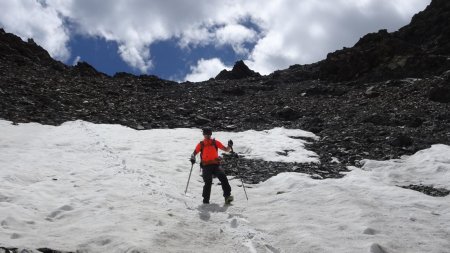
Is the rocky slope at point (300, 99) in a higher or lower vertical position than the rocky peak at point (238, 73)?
lower

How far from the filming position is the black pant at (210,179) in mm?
13289

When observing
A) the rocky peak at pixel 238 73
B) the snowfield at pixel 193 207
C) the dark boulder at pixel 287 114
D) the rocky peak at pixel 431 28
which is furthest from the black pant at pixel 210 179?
the rocky peak at pixel 238 73

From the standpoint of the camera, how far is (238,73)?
63.9m

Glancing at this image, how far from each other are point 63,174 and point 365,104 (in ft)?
82.2

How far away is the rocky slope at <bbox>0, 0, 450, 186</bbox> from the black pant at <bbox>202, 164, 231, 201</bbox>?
3.88 meters

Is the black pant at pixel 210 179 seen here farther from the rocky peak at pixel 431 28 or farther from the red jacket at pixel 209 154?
the rocky peak at pixel 431 28

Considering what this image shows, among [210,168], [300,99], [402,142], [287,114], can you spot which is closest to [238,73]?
[300,99]

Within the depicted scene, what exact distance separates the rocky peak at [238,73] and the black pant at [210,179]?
164 feet

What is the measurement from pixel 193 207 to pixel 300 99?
29594 millimetres

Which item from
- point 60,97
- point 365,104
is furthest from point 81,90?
point 365,104

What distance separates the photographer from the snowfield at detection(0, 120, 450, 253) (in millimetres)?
9430

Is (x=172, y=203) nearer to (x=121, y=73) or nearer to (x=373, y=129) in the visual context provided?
(x=373, y=129)

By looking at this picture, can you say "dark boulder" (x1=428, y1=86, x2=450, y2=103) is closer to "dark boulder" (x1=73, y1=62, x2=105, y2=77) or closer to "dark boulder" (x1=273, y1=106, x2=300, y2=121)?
"dark boulder" (x1=273, y1=106, x2=300, y2=121)

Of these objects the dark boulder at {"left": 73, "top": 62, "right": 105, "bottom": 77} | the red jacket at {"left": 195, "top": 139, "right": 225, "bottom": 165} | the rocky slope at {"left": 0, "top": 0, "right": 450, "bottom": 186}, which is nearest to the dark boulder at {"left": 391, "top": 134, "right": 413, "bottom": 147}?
the rocky slope at {"left": 0, "top": 0, "right": 450, "bottom": 186}
